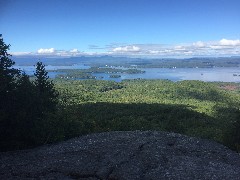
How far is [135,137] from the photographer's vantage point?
2420cm

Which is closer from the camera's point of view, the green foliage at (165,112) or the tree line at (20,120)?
the tree line at (20,120)

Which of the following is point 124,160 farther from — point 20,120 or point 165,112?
point 165,112

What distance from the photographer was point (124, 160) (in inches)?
733

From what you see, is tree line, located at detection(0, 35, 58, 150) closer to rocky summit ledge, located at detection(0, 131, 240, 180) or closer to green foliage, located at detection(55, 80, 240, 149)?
rocky summit ledge, located at detection(0, 131, 240, 180)

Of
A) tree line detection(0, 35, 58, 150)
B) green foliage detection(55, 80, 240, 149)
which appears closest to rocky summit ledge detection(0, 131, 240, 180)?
tree line detection(0, 35, 58, 150)

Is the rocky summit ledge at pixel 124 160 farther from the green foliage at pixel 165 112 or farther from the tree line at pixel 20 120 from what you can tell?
the green foliage at pixel 165 112

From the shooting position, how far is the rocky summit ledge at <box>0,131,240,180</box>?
666 inches

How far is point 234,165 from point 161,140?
5628 mm

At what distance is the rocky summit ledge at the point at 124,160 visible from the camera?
1691 cm

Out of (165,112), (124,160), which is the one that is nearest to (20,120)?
(124,160)

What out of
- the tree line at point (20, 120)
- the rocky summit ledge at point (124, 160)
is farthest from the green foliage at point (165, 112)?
the rocky summit ledge at point (124, 160)

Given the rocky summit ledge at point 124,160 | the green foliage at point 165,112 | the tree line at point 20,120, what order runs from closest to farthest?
the rocky summit ledge at point 124,160
the tree line at point 20,120
the green foliage at point 165,112

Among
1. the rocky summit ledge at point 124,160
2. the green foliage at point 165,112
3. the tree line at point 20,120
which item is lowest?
the green foliage at point 165,112

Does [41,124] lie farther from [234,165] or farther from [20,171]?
[234,165]
